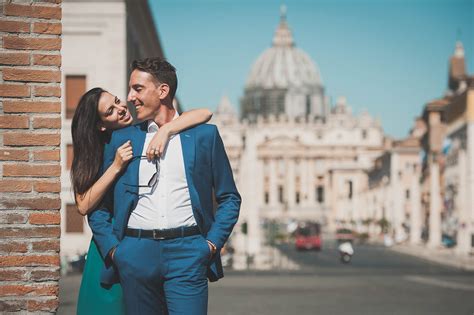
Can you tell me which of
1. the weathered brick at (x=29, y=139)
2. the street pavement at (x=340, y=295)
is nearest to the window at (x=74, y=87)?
the street pavement at (x=340, y=295)

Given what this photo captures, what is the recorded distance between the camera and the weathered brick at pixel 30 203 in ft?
18.5

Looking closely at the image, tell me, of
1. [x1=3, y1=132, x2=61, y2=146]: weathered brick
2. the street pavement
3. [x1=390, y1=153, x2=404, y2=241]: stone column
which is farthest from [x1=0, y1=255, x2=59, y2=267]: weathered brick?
[x1=390, y1=153, x2=404, y2=241]: stone column

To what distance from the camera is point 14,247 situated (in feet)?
18.5

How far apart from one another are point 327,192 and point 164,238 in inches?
6605

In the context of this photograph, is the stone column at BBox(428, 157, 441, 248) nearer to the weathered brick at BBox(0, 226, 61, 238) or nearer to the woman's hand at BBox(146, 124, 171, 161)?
the weathered brick at BBox(0, 226, 61, 238)

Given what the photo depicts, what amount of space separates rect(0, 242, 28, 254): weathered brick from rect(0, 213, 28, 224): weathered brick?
10cm

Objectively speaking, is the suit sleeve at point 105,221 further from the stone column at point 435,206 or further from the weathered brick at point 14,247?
the stone column at point 435,206

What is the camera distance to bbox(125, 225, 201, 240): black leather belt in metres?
5.09

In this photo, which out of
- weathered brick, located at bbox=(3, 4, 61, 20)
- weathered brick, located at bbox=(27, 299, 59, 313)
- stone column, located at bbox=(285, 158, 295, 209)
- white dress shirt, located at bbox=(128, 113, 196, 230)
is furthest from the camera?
stone column, located at bbox=(285, 158, 295, 209)

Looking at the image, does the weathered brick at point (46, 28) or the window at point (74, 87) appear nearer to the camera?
the weathered brick at point (46, 28)

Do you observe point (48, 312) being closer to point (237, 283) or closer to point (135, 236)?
point (135, 236)

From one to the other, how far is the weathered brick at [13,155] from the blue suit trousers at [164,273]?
848 millimetres

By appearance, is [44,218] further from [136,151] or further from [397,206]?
[397,206]

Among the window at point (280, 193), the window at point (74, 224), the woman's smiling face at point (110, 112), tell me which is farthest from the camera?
the window at point (280, 193)
